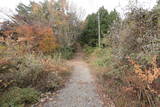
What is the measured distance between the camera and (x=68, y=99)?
374cm

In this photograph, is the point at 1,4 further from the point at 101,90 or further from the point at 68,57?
the point at 101,90

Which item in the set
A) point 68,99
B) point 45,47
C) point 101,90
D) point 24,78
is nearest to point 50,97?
point 68,99

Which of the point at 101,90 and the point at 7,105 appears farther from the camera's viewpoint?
the point at 101,90

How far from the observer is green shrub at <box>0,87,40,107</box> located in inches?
123

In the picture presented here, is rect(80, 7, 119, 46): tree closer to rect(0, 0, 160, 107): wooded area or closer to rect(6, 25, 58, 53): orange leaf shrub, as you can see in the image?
rect(6, 25, 58, 53): orange leaf shrub

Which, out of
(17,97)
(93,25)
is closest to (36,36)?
(17,97)

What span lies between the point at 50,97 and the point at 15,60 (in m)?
1.80

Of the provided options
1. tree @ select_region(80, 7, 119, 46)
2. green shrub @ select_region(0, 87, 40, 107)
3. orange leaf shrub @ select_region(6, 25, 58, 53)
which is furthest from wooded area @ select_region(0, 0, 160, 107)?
tree @ select_region(80, 7, 119, 46)

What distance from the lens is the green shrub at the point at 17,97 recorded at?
3127 millimetres

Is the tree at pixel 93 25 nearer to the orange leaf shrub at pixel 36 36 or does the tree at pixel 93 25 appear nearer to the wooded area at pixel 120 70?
the orange leaf shrub at pixel 36 36

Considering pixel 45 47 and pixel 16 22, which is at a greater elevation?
pixel 16 22

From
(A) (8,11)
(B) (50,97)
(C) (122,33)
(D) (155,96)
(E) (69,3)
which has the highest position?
(E) (69,3)

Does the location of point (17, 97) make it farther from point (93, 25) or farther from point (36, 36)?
point (93, 25)

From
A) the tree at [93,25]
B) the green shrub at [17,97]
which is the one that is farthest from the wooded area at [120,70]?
the tree at [93,25]
